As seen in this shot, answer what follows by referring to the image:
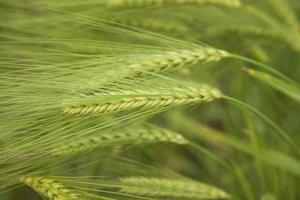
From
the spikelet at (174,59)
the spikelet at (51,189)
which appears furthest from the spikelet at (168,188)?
the spikelet at (174,59)

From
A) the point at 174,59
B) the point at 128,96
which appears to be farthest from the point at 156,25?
the point at 128,96

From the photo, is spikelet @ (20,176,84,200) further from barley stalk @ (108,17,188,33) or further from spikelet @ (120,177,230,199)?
barley stalk @ (108,17,188,33)

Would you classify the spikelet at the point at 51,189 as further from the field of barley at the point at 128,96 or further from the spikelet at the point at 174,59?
the spikelet at the point at 174,59

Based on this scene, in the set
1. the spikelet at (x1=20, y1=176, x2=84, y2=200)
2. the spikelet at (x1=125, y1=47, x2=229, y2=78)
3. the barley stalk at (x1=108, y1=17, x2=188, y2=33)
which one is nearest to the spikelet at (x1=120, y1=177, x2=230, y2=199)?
the spikelet at (x1=20, y1=176, x2=84, y2=200)

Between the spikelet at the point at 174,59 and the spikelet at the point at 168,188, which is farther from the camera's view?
the spikelet at the point at 168,188

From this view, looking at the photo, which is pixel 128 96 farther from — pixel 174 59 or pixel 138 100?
pixel 174 59
